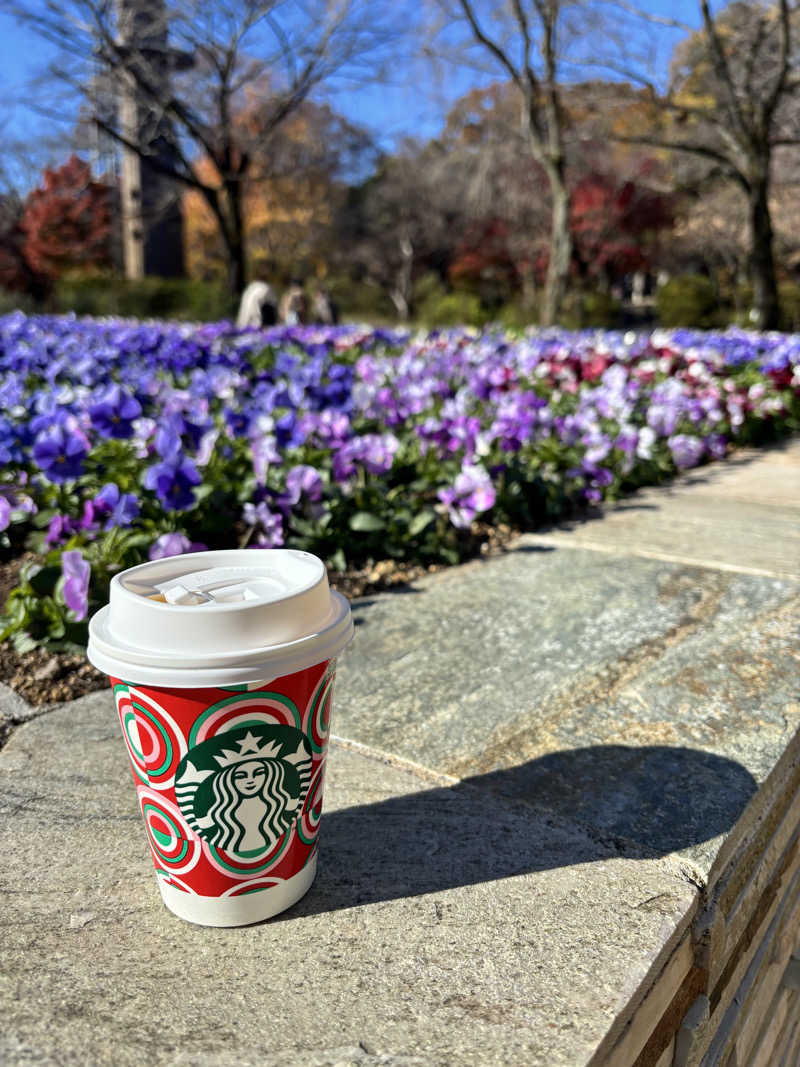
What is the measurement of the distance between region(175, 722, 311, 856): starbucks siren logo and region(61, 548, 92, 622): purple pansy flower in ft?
2.88

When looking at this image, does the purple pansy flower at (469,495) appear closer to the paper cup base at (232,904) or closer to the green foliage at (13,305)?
the paper cup base at (232,904)

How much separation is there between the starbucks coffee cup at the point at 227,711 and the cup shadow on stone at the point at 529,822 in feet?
0.44

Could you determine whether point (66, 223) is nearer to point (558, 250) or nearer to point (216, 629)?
point (558, 250)

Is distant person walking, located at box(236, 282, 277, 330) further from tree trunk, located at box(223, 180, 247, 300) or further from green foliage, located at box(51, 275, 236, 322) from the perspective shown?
green foliage, located at box(51, 275, 236, 322)

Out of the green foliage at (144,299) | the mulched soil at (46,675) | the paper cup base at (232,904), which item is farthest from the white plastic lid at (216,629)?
the green foliage at (144,299)

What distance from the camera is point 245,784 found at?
3.71 ft

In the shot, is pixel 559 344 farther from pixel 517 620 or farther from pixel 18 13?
pixel 18 13

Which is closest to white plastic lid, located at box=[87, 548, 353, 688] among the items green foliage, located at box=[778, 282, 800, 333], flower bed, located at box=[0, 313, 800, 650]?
flower bed, located at box=[0, 313, 800, 650]

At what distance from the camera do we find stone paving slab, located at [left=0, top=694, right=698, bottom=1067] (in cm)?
101

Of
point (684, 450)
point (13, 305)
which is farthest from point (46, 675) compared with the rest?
point (13, 305)

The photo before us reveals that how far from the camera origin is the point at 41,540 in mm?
2885

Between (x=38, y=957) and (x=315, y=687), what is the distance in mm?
497

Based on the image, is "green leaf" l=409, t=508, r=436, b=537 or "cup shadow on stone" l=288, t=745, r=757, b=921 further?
"green leaf" l=409, t=508, r=436, b=537

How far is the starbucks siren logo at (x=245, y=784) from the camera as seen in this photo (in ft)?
3.64
